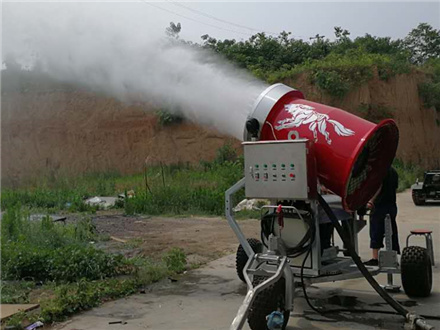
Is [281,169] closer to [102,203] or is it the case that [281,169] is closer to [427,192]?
A: [427,192]

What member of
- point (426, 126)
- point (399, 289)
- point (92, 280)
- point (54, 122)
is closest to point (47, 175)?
point (54, 122)

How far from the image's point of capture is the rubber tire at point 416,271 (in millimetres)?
6816

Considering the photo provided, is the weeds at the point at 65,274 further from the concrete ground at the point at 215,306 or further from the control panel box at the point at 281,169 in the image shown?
the control panel box at the point at 281,169

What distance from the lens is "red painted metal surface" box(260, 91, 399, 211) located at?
243 inches

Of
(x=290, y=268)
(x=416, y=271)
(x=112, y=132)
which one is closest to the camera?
(x=290, y=268)

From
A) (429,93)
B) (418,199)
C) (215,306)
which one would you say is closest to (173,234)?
(215,306)

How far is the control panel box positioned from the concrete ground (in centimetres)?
151

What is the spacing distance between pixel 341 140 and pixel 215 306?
2.69 m

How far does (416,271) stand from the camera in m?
6.82

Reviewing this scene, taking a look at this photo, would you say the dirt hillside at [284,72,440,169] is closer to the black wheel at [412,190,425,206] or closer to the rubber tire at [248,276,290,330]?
the black wheel at [412,190,425,206]

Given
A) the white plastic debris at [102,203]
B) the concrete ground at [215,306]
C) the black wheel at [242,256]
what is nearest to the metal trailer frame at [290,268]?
the concrete ground at [215,306]

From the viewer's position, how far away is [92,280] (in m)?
8.23

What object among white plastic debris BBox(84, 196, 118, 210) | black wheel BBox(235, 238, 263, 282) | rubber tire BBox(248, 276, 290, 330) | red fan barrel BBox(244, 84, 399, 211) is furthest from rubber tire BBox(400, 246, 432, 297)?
white plastic debris BBox(84, 196, 118, 210)

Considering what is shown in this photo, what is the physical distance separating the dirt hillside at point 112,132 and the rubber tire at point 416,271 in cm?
2803
